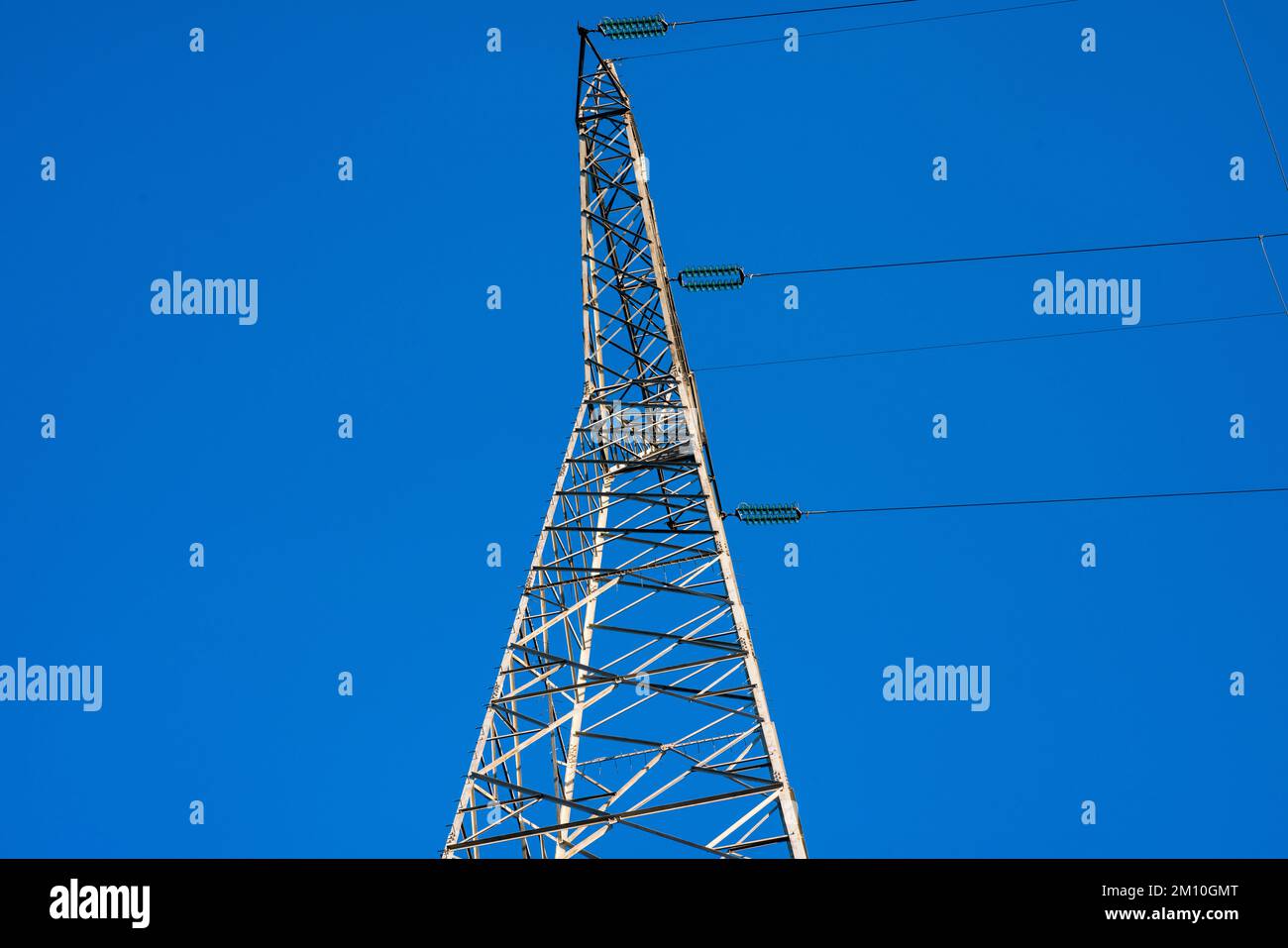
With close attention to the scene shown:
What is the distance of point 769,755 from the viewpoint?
60.0 feet

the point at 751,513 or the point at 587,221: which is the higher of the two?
the point at 587,221

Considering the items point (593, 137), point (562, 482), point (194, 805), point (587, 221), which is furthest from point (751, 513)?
point (194, 805)

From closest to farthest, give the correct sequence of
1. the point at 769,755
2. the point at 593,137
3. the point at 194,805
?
the point at 769,755 < the point at 593,137 < the point at 194,805

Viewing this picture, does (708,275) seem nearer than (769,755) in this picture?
No

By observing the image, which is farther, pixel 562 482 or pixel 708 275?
pixel 708 275
